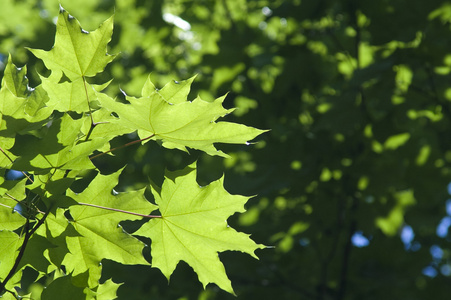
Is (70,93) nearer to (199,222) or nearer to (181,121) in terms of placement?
(181,121)

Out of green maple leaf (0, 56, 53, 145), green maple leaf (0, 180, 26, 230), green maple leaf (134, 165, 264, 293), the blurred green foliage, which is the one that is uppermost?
green maple leaf (0, 56, 53, 145)

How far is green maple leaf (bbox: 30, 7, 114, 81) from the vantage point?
3.35ft

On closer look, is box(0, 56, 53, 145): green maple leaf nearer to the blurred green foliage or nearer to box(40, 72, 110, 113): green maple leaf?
box(40, 72, 110, 113): green maple leaf

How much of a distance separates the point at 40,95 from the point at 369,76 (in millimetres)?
1493

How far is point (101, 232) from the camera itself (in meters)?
1.09

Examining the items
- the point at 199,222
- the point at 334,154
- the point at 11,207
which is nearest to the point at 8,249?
the point at 11,207

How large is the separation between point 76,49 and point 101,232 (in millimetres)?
422

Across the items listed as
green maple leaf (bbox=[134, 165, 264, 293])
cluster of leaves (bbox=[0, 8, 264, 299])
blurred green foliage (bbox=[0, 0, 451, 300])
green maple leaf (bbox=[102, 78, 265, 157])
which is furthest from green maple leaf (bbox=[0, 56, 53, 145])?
blurred green foliage (bbox=[0, 0, 451, 300])

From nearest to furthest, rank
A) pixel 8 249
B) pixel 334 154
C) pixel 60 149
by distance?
pixel 60 149 → pixel 8 249 → pixel 334 154

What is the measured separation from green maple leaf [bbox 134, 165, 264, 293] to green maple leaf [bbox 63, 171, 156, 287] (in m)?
0.06

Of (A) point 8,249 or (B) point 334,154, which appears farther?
(B) point 334,154

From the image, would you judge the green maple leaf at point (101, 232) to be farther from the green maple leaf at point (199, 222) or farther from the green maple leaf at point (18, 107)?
the green maple leaf at point (18, 107)

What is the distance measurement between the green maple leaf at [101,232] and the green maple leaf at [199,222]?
6cm

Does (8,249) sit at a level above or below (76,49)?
below
